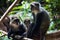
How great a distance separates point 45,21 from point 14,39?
26.6 inches

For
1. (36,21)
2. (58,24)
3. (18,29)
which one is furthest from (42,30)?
(58,24)

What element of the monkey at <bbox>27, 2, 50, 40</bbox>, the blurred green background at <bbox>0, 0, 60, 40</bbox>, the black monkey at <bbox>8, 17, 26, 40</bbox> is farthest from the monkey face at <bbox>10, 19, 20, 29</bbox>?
the blurred green background at <bbox>0, 0, 60, 40</bbox>

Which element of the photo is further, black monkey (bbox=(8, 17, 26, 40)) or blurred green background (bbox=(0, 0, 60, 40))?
blurred green background (bbox=(0, 0, 60, 40))

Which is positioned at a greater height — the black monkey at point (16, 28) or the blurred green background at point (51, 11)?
the blurred green background at point (51, 11)

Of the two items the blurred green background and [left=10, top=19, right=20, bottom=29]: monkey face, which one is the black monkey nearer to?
[left=10, top=19, right=20, bottom=29]: monkey face

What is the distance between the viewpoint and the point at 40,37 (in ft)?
10.1

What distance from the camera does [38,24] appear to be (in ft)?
10.6

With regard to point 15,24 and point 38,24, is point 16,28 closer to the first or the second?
point 15,24

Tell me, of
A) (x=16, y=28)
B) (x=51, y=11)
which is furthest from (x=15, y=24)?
(x=51, y=11)

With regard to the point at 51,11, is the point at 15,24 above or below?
below

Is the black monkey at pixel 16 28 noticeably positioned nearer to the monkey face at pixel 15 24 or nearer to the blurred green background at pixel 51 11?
the monkey face at pixel 15 24

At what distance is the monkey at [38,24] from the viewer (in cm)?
311

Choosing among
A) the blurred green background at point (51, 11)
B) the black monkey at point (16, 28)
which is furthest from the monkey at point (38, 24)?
the blurred green background at point (51, 11)

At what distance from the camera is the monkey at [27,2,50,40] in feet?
10.2
